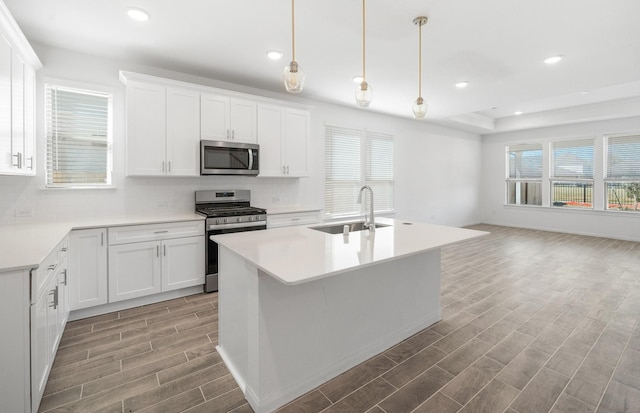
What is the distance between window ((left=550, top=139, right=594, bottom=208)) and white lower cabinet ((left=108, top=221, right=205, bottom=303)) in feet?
28.1

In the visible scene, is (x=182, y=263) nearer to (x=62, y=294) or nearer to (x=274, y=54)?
(x=62, y=294)

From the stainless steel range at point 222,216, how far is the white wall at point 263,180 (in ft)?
0.46

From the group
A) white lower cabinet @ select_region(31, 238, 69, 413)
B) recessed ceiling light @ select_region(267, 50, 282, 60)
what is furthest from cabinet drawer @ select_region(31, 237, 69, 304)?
recessed ceiling light @ select_region(267, 50, 282, 60)

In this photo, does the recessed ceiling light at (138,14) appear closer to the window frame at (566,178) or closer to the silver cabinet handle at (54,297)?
the silver cabinet handle at (54,297)

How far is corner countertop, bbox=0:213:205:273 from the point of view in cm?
162

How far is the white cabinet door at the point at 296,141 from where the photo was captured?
442 centimetres

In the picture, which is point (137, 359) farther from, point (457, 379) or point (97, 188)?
point (457, 379)

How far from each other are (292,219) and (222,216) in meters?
1.04

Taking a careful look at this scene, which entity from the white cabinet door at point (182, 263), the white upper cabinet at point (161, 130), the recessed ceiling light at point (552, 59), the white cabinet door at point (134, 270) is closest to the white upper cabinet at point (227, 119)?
the white upper cabinet at point (161, 130)

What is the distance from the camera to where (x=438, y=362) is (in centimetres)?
221

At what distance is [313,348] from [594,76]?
16.5 ft

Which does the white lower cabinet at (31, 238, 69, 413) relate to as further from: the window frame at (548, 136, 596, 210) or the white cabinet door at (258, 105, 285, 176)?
the window frame at (548, 136, 596, 210)

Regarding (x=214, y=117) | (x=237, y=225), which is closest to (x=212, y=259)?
(x=237, y=225)

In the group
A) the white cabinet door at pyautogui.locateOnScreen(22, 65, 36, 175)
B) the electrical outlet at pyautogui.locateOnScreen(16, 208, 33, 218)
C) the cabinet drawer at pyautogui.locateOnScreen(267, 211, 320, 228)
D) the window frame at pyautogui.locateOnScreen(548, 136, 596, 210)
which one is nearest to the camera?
the white cabinet door at pyautogui.locateOnScreen(22, 65, 36, 175)
